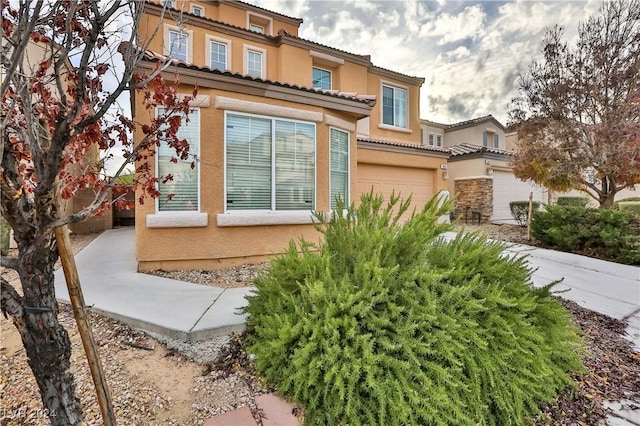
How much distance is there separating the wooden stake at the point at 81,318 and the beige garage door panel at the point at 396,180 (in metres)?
9.65

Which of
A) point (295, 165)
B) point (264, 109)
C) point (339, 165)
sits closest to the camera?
point (264, 109)

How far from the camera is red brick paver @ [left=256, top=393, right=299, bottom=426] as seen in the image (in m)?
2.43

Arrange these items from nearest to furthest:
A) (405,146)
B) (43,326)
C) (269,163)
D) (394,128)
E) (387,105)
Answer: (43,326) < (269,163) < (405,146) < (394,128) < (387,105)

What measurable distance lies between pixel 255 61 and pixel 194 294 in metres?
10.3

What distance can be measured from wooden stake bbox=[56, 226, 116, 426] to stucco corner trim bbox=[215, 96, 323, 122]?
5.09 meters

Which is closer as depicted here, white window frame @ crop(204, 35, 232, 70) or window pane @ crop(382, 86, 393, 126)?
white window frame @ crop(204, 35, 232, 70)

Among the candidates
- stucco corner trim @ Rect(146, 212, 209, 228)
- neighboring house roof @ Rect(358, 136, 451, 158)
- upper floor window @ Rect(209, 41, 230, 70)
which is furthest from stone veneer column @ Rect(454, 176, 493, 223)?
stucco corner trim @ Rect(146, 212, 209, 228)

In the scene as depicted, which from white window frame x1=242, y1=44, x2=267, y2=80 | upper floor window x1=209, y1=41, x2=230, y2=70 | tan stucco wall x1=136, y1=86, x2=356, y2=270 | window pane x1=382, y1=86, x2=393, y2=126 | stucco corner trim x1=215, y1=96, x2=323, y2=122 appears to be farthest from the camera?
window pane x1=382, y1=86, x2=393, y2=126

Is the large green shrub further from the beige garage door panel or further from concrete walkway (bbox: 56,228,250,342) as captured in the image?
the beige garage door panel

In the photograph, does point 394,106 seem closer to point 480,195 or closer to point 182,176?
point 480,195

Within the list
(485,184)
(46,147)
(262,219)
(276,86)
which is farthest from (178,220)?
(485,184)

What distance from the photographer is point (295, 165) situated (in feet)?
23.8

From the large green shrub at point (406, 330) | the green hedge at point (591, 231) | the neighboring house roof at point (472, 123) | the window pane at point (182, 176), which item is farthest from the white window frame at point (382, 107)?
the large green shrub at point (406, 330)

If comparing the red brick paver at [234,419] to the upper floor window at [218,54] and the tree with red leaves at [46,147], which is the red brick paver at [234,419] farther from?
the upper floor window at [218,54]
